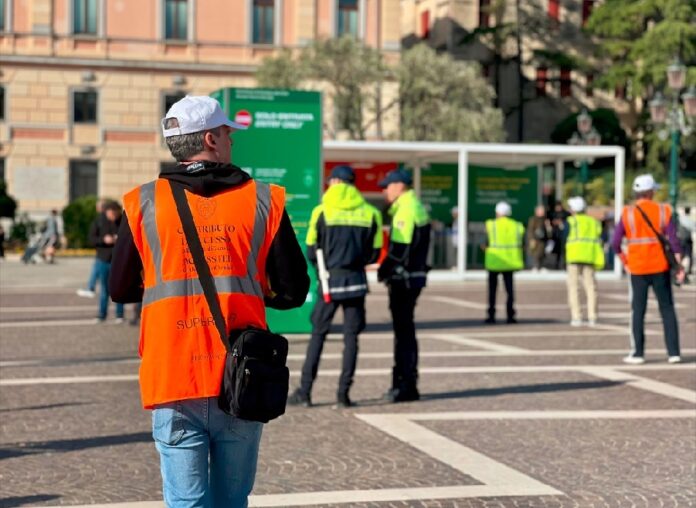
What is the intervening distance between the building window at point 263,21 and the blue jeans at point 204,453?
1889 inches

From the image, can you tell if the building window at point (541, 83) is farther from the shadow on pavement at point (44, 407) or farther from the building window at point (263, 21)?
the shadow on pavement at point (44, 407)

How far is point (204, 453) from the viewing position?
4.26 m

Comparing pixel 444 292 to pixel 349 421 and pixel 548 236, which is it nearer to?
pixel 548 236

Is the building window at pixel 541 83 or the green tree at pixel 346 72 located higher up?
the building window at pixel 541 83

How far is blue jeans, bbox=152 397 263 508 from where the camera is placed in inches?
166

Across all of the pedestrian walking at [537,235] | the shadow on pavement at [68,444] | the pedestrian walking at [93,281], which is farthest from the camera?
the pedestrian walking at [537,235]

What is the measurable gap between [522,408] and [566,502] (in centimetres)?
337

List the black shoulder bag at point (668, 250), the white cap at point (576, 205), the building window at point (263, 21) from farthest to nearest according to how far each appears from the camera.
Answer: the building window at point (263, 21)
the white cap at point (576, 205)
the black shoulder bag at point (668, 250)

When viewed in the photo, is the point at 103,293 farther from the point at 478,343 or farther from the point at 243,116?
the point at 478,343

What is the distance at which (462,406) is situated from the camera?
34.7 feet

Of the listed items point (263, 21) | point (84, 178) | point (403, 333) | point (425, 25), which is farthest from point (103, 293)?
point (425, 25)

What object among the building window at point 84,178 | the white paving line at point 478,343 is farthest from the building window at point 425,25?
the white paving line at point 478,343

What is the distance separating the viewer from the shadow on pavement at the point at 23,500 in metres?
6.97

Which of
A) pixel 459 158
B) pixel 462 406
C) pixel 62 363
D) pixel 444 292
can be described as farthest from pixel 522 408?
pixel 459 158
